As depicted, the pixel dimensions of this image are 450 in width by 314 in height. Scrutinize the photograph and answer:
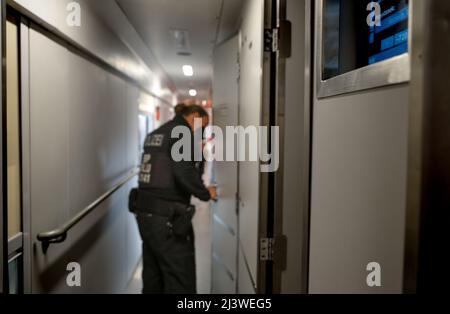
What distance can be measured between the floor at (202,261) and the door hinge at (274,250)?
1675 millimetres

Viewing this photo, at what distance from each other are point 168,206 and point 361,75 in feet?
6.06

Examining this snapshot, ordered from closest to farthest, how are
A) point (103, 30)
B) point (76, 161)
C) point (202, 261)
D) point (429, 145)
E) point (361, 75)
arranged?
point (429, 145)
point (361, 75)
point (76, 161)
point (103, 30)
point (202, 261)

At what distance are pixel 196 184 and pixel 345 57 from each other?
→ 5.37 ft

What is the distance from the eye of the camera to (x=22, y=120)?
4.59 ft

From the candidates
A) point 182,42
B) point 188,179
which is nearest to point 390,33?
point 188,179

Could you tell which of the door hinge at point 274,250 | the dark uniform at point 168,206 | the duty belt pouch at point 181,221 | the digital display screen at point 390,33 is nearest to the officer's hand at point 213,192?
the dark uniform at point 168,206

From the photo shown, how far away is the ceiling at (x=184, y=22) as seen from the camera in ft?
7.39

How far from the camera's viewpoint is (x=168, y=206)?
94.9 inches

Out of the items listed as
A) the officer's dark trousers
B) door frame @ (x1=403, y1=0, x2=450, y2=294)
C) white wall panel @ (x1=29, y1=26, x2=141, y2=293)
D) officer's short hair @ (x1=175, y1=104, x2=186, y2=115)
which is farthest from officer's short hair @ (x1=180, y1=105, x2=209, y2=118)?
door frame @ (x1=403, y1=0, x2=450, y2=294)

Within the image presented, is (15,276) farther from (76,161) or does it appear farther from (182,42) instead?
(182,42)

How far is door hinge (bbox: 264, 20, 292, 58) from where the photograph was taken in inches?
56.9

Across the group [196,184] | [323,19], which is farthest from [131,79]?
[323,19]

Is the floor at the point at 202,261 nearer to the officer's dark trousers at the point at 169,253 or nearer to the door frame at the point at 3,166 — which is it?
the officer's dark trousers at the point at 169,253
